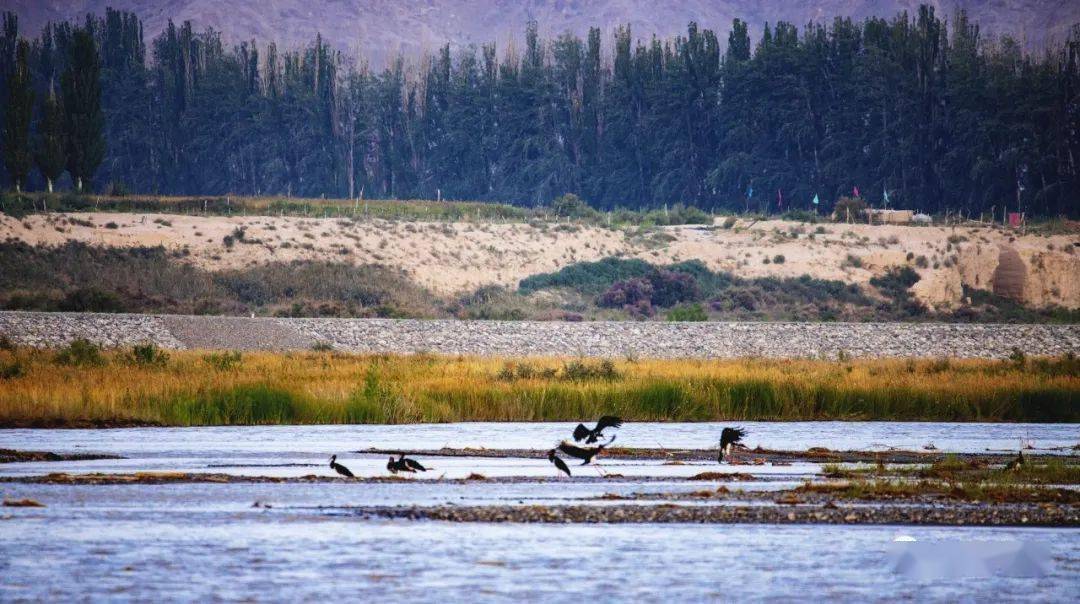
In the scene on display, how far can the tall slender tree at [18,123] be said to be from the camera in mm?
99875

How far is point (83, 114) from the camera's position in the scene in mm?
105062

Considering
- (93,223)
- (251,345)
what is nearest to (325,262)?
(93,223)

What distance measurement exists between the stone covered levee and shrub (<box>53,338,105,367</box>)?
8.77m

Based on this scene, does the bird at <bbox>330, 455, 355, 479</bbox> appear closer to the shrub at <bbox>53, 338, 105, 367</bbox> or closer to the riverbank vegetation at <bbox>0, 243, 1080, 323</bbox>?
the shrub at <bbox>53, 338, 105, 367</bbox>

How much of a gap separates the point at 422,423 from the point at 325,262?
55.9 m

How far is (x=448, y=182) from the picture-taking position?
13712 cm

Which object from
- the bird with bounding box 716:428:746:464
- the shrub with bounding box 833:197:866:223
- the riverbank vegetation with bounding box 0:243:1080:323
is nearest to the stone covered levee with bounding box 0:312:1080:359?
the riverbank vegetation with bounding box 0:243:1080:323

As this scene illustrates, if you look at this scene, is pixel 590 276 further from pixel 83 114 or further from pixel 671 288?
pixel 83 114

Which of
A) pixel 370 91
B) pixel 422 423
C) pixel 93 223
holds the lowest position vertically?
pixel 422 423

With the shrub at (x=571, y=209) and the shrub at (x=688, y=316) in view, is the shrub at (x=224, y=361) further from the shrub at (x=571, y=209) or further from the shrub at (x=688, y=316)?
the shrub at (x=571, y=209)

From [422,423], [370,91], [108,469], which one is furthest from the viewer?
[370,91]

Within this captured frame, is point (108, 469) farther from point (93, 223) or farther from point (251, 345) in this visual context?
point (93, 223)

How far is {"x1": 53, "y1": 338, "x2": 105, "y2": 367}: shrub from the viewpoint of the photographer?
4456 centimetres

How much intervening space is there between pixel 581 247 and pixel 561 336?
3820cm
